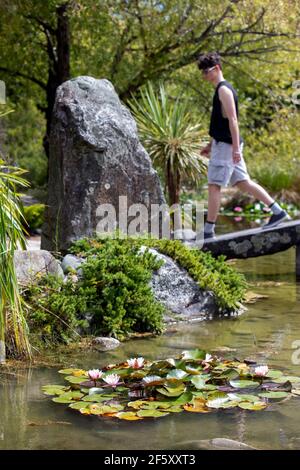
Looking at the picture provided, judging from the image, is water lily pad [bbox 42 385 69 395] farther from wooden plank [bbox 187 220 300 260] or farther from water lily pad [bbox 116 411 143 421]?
wooden plank [bbox 187 220 300 260]

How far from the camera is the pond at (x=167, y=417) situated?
4332 mm

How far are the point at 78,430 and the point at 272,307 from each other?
402 centimetres

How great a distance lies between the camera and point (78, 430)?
178 inches

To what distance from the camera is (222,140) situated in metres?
8.95

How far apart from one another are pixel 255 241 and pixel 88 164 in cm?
228

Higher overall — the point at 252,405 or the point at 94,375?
the point at 94,375

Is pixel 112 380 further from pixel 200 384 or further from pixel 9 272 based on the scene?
pixel 9 272

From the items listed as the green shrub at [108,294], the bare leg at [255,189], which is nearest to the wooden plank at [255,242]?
the bare leg at [255,189]

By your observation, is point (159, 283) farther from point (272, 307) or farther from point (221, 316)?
point (272, 307)

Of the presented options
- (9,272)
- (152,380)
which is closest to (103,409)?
(152,380)

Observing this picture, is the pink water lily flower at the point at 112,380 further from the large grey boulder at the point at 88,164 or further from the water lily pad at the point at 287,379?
the large grey boulder at the point at 88,164

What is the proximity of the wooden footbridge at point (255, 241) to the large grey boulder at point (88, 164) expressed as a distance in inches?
36.3

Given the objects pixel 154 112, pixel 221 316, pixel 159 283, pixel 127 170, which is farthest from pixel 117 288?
pixel 154 112

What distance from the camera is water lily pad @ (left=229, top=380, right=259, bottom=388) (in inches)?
202
